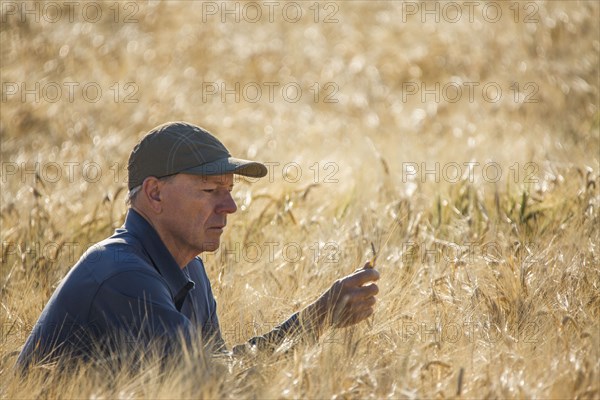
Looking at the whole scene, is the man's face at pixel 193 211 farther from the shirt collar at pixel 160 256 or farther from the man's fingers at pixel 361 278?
the man's fingers at pixel 361 278

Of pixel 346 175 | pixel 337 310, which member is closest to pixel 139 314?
pixel 337 310

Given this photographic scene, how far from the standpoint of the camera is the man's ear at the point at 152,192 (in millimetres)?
3932

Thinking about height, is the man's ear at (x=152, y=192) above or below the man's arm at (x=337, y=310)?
above

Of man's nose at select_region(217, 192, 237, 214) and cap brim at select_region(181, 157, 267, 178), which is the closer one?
cap brim at select_region(181, 157, 267, 178)

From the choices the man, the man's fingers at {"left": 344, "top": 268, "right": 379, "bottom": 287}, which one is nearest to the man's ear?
the man

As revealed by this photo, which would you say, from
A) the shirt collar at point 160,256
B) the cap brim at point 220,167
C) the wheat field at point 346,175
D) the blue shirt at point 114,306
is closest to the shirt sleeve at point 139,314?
the blue shirt at point 114,306

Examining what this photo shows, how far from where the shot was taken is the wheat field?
12.3 ft

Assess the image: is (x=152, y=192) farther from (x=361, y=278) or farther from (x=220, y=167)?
(x=361, y=278)

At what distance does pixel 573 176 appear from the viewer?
649cm

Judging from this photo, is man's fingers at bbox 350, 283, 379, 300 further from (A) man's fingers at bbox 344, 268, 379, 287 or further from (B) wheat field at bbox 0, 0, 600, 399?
(B) wheat field at bbox 0, 0, 600, 399

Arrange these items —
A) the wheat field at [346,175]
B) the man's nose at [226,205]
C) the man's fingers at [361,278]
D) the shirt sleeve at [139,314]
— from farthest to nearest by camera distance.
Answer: the man's nose at [226,205] < the man's fingers at [361,278] < the wheat field at [346,175] < the shirt sleeve at [139,314]

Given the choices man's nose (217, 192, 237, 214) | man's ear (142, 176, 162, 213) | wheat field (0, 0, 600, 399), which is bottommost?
wheat field (0, 0, 600, 399)

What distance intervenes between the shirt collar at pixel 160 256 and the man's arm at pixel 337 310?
350mm

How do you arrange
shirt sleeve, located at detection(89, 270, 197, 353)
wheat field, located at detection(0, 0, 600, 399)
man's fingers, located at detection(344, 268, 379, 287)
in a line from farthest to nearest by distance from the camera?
1. man's fingers, located at detection(344, 268, 379, 287)
2. wheat field, located at detection(0, 0, 600, 399)
3. shirt sleeve, located at detection(89, 270, 197, 353)
